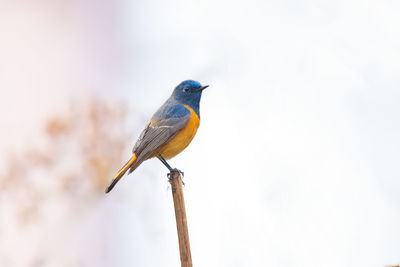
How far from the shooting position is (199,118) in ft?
22.9

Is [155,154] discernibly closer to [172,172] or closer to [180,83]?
[172,172]

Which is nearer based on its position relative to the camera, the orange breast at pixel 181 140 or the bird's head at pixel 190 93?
the orange breast at pixel 181 140

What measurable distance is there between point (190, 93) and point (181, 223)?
7.27 feet

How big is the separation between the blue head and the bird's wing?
17cm

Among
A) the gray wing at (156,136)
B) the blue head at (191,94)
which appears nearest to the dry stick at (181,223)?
the gray wing at (156,136)

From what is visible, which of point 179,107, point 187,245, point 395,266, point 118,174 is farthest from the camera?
→ point 179,107

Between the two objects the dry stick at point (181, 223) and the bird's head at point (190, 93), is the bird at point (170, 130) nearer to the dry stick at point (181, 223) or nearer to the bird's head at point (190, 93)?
the bird's head at point (190, 93)

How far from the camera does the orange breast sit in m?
6.62

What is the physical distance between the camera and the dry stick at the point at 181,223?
5453mm

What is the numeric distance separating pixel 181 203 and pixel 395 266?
264cm

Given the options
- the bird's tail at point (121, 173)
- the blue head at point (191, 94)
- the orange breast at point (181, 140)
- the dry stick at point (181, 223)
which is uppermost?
the blue head at point (191, 94)

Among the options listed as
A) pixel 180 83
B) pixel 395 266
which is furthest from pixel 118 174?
pixel 395 266

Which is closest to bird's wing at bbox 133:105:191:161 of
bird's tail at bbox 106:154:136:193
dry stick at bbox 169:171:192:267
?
bird's tail at bbox 106:154:136:193

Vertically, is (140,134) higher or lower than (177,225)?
higher
